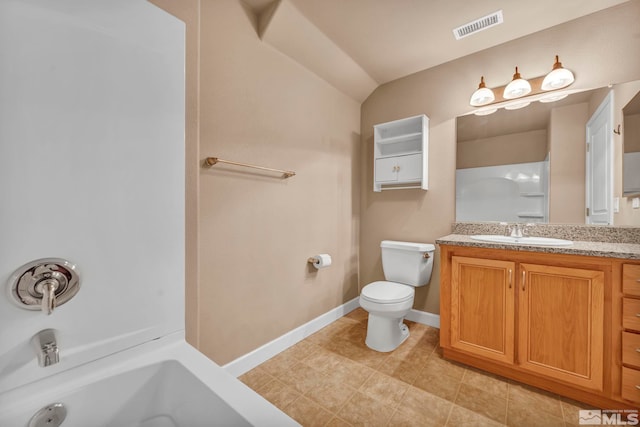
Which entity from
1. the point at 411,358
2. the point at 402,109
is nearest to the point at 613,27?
the point at 402,109

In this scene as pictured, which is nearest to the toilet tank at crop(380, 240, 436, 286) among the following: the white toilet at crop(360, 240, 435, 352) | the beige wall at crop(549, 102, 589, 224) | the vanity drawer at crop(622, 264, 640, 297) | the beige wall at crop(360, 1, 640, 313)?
the white toilet at crop(360, 240, 435, 352)

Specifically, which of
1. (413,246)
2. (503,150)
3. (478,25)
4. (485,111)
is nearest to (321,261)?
(413,246)

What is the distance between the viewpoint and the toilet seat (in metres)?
1.87

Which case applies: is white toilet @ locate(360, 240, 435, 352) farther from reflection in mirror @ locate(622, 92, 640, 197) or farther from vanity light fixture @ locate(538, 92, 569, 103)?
vanity light fixture @ locate(538, 92, 569, 103)

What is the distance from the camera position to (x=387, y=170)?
2529mm

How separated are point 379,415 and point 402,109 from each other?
248 cm

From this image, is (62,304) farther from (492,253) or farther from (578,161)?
(578,161)

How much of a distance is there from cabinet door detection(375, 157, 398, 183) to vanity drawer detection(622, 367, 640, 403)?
5.99 feet

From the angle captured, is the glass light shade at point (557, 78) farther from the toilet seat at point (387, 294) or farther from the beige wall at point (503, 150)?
the toilet seat at point (387, 294)

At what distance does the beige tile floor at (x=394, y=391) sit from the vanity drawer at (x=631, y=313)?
0.53 meters

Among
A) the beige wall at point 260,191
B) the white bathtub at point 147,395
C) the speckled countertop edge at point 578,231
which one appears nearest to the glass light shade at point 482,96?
the speckled countertop edge at point 578,231

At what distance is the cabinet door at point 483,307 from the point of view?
5.25ft

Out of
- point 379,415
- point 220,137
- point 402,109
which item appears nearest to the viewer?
point 379,415

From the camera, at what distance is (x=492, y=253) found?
1650 millimetres
